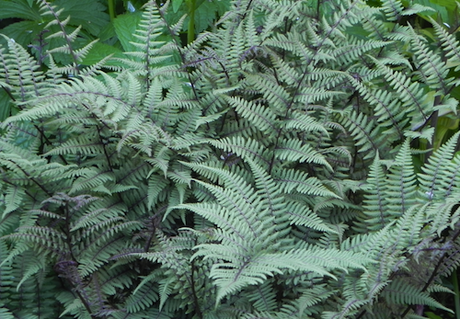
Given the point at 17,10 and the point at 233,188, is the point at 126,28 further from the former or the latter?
the point at 233,188

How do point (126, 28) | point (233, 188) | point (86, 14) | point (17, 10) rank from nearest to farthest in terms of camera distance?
point (233, 188) < point (126, 28) < point (17, 10) < point (86, 14)

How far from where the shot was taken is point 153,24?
2.52 m

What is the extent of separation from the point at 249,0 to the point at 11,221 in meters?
1.66

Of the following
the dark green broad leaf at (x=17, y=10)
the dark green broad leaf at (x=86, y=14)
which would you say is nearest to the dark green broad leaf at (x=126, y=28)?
the dark green broad leaf at (x=86, y=14)

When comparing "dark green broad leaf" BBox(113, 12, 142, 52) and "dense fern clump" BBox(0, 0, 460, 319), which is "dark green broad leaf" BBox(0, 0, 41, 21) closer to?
"dark green broad leaf" BBox(113, 12, 142, 52)

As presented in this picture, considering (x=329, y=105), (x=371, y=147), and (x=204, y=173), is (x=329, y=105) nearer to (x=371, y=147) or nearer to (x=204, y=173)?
(x=371, y=147)

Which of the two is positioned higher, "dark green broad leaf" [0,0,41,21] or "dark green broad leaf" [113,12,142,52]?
"dark green broad leaf" [113,12,142,52]

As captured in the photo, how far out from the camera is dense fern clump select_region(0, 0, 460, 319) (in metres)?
1.96

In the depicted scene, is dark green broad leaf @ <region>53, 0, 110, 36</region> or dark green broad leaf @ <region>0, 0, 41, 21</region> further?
dark green broad leaf @ <region>53, 0, 110, 36</region>

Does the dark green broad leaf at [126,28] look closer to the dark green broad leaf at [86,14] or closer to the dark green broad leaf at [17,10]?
the dark green broad leaf at [86,14]

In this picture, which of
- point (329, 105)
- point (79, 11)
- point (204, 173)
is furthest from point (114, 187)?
point (79, 11)

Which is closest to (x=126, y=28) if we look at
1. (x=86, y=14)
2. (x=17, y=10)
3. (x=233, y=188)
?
(x=86, y=14)

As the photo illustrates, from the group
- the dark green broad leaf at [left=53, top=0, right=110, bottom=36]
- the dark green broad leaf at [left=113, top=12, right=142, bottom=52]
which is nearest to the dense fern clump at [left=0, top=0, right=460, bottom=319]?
the dark green broad leaf at [left=113, top=12, right=142, bottom=52]

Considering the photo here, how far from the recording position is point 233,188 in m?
2.09
